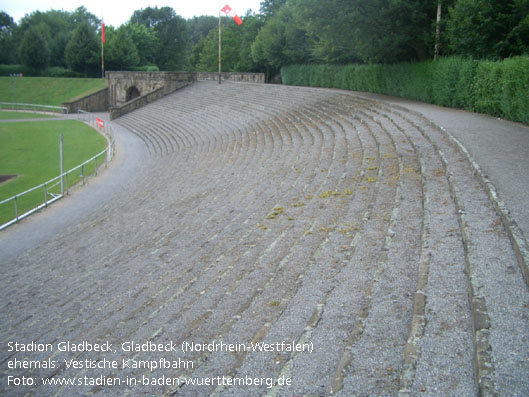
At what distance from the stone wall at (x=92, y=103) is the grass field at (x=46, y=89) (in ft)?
11.2

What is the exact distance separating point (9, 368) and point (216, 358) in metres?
2.95

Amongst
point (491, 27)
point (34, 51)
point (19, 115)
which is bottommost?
point (19, 115)

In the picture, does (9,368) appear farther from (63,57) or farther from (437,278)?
(63,57)

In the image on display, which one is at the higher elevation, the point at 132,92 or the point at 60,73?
the point at 60,73

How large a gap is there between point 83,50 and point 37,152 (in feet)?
166

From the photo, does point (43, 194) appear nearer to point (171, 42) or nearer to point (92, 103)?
point (92, 103)

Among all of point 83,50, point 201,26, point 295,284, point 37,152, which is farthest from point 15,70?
point 295,284

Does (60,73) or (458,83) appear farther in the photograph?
(60,73)

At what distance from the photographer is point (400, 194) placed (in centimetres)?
838

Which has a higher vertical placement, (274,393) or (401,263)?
(401,263)

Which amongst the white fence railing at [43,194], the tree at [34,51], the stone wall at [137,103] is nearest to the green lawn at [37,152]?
the white fence railing at [43,194]

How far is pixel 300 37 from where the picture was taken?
146 feet

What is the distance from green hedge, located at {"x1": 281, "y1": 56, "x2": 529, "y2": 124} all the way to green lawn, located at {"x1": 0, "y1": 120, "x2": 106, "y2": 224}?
16656 mm

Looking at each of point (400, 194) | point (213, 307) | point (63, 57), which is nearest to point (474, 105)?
point (400, 194)
